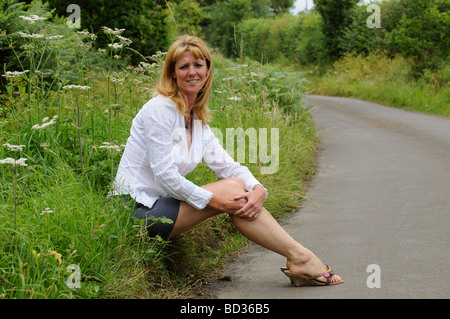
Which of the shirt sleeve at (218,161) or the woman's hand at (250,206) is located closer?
the woman's hand at (250,206)

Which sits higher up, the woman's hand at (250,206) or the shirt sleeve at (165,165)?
the shirt sleeve at (165,165)

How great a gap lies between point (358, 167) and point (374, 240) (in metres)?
3.47

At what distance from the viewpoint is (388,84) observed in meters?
18.5

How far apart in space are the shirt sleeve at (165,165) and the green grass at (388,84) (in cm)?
1129

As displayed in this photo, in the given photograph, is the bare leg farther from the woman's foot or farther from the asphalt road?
the asphalt road

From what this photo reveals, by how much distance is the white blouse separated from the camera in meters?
3.63

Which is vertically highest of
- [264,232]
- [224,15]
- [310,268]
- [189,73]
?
[224,15]

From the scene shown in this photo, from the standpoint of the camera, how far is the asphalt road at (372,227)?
3643 millimetres

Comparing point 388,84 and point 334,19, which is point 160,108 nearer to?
point 388,84

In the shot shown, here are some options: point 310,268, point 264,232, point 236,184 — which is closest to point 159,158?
point 236,184

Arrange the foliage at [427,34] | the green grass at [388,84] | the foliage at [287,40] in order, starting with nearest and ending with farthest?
1. the green grass at [388,84]
2. the foliage at [427,34]
3. the foliage at [287,40]

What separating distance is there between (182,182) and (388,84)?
1592cm

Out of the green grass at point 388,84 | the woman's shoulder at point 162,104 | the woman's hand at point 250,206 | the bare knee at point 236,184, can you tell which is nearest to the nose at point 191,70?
the woman's shoulder at point 162,104

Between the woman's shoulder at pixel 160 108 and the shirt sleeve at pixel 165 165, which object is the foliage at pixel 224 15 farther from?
the shirt sleeve at pixel 165 165
